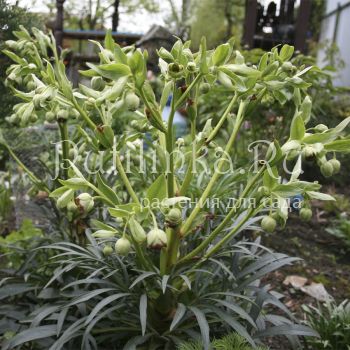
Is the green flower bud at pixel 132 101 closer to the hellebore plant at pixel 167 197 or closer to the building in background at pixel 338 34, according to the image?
the hellebore plant at pixel 167 197

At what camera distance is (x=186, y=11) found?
799 centimetres

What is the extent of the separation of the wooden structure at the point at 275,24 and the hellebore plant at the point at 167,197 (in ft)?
12.8

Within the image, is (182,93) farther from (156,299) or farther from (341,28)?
(341,28)

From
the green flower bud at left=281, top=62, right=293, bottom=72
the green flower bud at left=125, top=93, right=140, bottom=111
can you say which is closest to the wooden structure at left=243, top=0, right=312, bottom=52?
the green flower bud at left=281, top=62, right=293, bottom=72

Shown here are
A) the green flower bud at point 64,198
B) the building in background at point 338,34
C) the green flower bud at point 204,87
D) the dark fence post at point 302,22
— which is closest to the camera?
A: the green flower bud at point 64,198

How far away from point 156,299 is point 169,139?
0.52 meters

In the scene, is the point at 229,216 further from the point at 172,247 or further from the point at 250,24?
the point at 250,24

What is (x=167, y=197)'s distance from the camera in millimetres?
1363

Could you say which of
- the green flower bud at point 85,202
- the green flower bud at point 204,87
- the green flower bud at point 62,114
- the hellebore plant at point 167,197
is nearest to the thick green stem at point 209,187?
the hellebore plant at point 167,197

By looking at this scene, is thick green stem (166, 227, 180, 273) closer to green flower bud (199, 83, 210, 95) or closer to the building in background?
green flower bud (199, 83, 210, 95)

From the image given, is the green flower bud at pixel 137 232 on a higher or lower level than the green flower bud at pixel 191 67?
lower

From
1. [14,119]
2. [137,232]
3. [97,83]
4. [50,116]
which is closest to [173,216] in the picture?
[137,232]

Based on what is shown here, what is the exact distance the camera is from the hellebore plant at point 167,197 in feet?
3.75

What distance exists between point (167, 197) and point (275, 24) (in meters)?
4.42
